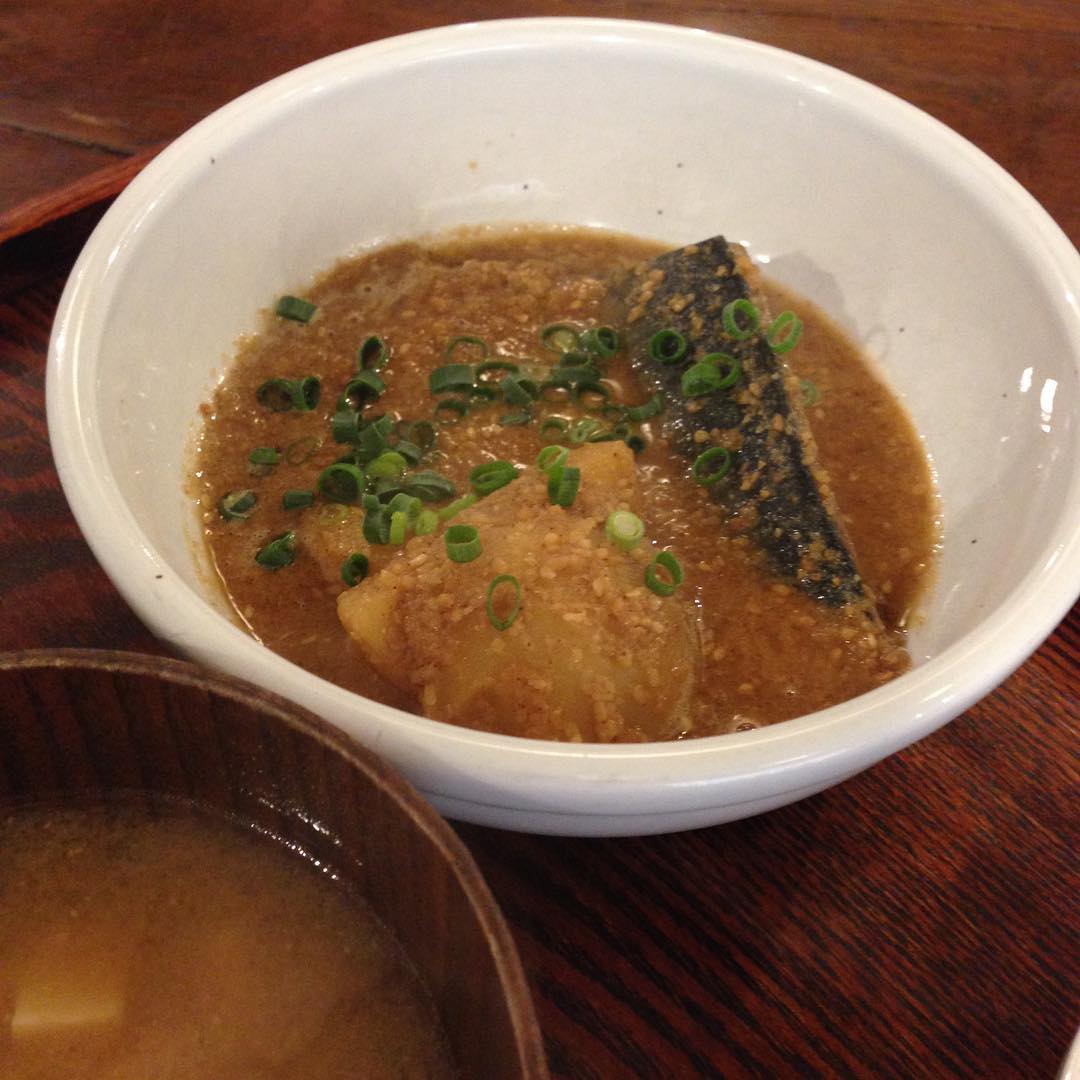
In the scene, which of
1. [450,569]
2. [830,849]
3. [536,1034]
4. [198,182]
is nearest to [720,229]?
[198,182]

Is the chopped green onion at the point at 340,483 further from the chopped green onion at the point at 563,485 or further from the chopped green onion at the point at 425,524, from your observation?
the chopped green onion at the point at 563,485

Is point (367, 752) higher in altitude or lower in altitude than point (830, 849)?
higher

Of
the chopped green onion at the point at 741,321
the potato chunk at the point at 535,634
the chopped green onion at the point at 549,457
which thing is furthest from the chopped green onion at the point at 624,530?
the chopped green onion at the point at 741,321

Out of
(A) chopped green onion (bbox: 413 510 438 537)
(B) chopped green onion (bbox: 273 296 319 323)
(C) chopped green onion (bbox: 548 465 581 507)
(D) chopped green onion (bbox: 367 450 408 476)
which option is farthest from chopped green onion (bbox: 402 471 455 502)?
→ (B) chopped green onion (bbox: 273 296 319 323)

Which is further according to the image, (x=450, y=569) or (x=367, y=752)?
(x=450, y=569)

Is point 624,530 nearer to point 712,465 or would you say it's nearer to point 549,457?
point 549,457

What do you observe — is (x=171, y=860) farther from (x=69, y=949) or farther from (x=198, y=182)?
(x=198, y=182)
